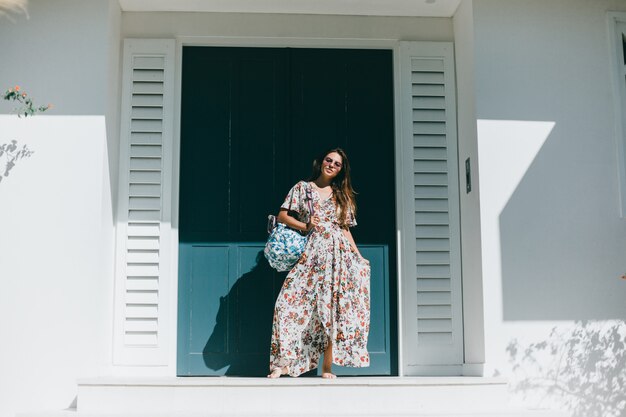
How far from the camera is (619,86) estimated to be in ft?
19.5

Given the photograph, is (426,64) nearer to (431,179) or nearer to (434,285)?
(431,179)

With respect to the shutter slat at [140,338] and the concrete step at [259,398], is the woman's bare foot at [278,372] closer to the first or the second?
the concrete step at [259,398]

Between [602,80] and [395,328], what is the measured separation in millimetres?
2203

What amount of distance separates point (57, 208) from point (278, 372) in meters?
Answer: 1.76

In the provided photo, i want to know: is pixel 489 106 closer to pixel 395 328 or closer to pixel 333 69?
pixel 333 69

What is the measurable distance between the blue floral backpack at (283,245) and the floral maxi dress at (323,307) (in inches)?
2.1

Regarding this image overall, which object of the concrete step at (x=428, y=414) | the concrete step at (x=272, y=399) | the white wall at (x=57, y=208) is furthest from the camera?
the white wall at (x=57, y=208)

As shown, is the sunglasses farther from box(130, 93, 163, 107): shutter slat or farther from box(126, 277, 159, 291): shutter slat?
box(126, 277, 159, 291): shutter slat

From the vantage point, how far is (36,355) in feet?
17.9

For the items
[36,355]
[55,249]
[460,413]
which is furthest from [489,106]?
[36,355]

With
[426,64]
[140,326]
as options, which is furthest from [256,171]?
[426,64]

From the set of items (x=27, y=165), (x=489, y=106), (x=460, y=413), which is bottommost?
(x=460, y=413)

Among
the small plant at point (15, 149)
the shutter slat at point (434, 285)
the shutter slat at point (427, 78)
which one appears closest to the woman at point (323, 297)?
the shutter slat at point (434, 285)

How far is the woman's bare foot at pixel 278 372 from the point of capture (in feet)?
18.0
